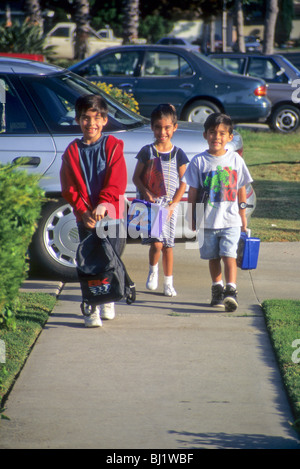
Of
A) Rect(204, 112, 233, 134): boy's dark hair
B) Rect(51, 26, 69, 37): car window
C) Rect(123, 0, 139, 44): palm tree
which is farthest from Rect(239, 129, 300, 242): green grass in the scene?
Rect(51, 26, 69, 37): car window

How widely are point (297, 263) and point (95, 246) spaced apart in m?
2.59

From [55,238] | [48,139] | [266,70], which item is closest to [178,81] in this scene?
[266,70]

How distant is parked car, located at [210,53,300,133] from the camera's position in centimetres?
1695

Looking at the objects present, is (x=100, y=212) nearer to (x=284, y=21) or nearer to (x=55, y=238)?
(x=55, y=238)

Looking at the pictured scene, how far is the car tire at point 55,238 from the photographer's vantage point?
6375mm

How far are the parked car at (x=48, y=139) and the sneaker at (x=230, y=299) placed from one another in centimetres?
101

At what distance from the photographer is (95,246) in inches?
204

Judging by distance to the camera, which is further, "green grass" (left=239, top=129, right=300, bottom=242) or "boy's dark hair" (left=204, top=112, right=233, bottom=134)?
"green grass" (left=239, top=129, right=300, bottom=242)

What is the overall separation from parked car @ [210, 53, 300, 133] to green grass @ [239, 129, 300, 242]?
1.34 ft

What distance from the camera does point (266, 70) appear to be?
17719 millimetres

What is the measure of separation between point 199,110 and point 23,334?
10.8 meters

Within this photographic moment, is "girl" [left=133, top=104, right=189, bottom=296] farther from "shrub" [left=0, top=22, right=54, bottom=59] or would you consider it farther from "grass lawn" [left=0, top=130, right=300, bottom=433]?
"shrub" [left=0, top=22, right=54, bottom=59]
